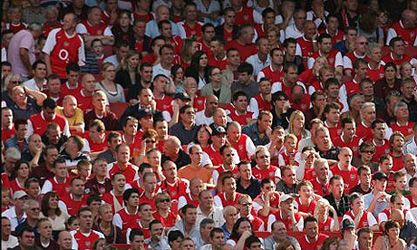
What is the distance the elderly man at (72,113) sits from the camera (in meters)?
16.0

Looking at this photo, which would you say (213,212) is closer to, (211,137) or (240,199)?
(240,199)

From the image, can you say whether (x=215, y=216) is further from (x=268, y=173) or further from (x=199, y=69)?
(x=199, y=69)

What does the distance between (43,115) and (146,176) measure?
1.49m

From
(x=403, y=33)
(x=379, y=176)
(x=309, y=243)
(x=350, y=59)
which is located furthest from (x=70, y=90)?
(x=403, y=33)

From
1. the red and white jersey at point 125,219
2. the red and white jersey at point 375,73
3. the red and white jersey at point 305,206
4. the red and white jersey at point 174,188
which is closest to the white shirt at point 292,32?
the red and white jersey at point 375,73

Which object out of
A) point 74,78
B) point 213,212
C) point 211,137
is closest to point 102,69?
point 74,78

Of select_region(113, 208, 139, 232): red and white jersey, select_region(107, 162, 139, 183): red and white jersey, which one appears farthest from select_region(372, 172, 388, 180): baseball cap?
select_region(113, 208, 139, 232): red and white jersey

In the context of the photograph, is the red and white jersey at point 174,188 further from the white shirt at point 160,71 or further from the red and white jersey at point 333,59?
the red and white jersey at point 333,59

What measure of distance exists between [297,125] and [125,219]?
269cm

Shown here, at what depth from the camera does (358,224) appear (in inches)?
610

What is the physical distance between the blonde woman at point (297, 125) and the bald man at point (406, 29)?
3161 millimetres

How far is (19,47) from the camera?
17250 millimetres

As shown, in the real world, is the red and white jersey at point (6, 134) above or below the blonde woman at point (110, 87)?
above

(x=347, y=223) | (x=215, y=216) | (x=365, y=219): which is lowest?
(x=365, y=219)
